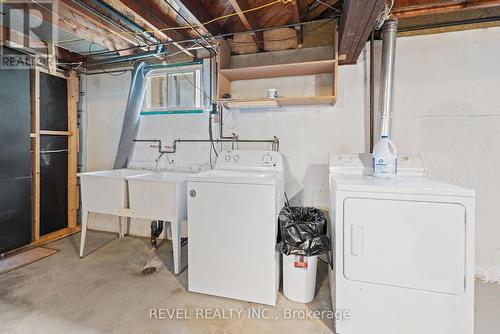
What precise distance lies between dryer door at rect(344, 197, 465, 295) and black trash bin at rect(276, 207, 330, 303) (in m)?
0.29

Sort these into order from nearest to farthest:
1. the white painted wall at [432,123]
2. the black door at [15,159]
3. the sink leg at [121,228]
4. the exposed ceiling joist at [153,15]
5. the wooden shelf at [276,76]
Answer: the exposed ceiling joist at [153,15] → the white painted wall at [432,123] → the wooden shelf at [276,76] → the black door at [15,159] → the sink leg at [121,228]

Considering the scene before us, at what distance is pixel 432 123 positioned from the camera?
2.15 meters

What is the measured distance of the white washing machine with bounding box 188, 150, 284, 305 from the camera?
1694mm

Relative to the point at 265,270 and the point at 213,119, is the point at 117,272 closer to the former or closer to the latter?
the point at 265,270

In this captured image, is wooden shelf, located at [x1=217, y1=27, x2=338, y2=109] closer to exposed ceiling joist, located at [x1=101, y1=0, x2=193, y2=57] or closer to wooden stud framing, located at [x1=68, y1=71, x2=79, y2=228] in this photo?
exposed ceiling joist, located at [x1=101, y1=0, x2=193, y2=57]

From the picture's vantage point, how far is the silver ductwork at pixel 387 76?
2.00 m

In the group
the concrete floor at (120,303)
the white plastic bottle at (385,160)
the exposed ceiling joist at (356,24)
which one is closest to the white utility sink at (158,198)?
the concrete floor at (120,303)

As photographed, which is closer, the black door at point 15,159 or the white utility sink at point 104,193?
the white utility sink at point 104,193

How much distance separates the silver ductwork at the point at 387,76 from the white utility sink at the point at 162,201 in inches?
71.4

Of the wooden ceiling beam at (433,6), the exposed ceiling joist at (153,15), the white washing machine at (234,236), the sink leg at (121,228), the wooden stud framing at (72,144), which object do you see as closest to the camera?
the white washing machine at (234,236)

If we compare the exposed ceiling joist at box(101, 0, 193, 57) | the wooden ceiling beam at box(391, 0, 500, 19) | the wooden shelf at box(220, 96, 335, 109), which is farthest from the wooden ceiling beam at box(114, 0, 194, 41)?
the wooden ceiling beam at box(391, 0, 500, 19)

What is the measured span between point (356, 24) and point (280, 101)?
0.83 metres

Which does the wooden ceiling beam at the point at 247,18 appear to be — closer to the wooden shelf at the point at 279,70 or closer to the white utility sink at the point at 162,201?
the wooden shelf at the point at 279,70

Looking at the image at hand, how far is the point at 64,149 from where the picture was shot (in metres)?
3.11
